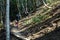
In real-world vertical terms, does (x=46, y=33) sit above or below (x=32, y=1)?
below

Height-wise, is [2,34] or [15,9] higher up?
[15,9]

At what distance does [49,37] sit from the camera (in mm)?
19672

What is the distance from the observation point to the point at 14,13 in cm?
5253

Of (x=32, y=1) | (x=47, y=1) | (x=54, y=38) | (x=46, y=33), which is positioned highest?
(x=32, y=1)

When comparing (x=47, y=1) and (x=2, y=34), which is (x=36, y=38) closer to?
(x=2, y=34)

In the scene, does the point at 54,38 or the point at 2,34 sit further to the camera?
the point at 2,34

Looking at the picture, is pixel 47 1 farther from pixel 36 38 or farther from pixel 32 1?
pixel 36 38

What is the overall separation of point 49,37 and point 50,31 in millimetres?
1763

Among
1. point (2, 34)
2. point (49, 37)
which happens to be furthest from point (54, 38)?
point (2, 34)

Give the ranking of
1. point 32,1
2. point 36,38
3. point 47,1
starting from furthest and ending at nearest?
point 32,1 → point 47,1 → point 36,38

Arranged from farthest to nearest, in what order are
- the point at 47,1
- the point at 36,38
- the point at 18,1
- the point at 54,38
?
the point at 18,1 → the point at 47,1 → the point at 36,38 → the point at 54,38

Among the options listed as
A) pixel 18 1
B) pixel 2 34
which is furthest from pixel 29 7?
pixel 2 34

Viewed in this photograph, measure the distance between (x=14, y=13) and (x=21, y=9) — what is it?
1872 mm

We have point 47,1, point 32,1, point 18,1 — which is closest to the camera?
point 47,1
